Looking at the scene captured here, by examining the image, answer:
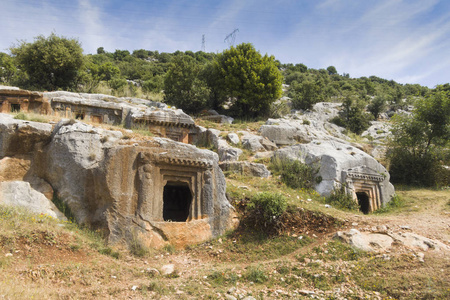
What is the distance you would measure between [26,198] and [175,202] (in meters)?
5.84

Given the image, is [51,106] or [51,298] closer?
[51,298]

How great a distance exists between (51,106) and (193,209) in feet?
34.6

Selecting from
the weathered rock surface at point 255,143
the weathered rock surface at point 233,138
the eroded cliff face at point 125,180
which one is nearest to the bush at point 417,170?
the weathered rock surface at point 255,143

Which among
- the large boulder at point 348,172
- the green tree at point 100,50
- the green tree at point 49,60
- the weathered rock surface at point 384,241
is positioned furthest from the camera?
the green tree at point 100,50

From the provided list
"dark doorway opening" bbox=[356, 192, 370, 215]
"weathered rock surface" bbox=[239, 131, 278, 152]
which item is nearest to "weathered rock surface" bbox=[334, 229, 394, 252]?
"dark doorway opening" bbox=[356, 192, 370, 215]

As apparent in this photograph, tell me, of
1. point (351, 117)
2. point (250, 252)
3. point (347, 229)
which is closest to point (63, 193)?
point (250, 252)

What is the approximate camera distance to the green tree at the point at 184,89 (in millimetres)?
22516

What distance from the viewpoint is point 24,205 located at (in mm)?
8695

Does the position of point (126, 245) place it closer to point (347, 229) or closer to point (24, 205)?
point (24, 205)

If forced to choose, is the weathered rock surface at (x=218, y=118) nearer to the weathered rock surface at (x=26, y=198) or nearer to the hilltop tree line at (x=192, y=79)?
the hilltop tree line at (x=192, y=79)

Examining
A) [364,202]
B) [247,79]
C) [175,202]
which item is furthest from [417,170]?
[175,202]

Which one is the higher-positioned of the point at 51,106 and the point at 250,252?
the point at 51,106

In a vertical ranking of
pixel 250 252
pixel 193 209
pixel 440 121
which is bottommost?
pixel 250 252

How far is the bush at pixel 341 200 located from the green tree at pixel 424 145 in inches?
208
